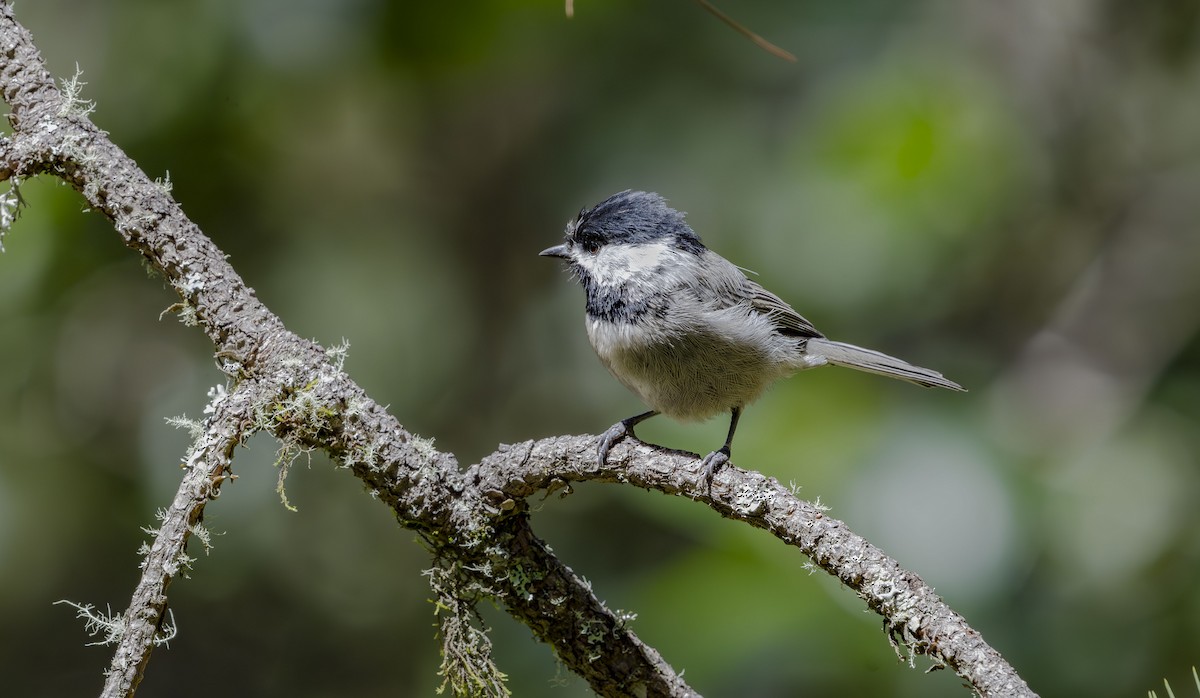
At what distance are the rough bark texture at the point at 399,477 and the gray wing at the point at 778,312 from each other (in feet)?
3.91

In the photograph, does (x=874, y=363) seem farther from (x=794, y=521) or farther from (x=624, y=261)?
(x=794, y=521)

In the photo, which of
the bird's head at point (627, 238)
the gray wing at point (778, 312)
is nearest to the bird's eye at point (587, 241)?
the bird's head at point (627, 238)

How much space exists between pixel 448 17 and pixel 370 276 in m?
1.31

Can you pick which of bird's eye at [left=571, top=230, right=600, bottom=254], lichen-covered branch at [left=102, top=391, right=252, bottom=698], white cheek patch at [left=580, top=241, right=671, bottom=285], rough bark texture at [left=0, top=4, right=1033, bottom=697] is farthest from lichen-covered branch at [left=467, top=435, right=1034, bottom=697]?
bird's eye at [left=571, top=230, right=600, bottom=254]

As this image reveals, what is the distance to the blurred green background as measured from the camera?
11.1 ft

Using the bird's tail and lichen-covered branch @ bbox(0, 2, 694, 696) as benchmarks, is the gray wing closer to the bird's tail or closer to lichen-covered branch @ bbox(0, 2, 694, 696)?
the bird's tail

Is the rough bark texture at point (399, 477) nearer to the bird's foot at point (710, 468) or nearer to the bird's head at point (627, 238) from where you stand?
the bird's foot at point (710, 468)

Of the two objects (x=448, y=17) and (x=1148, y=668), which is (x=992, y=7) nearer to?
(x=448, y=17)

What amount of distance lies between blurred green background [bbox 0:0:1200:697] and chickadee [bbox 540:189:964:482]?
0.44 meters

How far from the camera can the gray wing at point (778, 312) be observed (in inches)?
125

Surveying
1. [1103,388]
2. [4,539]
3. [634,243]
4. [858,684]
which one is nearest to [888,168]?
[634,243]

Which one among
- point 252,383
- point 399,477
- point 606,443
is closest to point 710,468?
point 606,443

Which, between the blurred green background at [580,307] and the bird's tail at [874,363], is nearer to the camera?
the bird's tail at [874,363]

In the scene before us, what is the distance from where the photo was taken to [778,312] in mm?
3199
